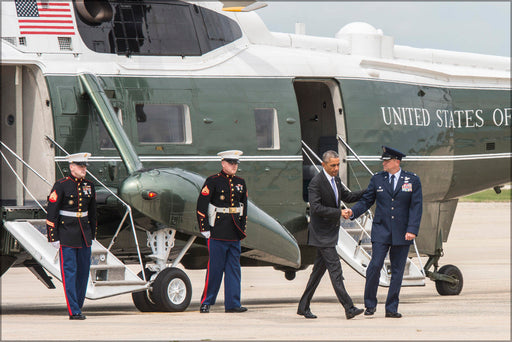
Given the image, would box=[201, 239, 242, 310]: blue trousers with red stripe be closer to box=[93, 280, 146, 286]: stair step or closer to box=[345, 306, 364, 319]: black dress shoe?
box=[93, 280, 146, 286]: stair step

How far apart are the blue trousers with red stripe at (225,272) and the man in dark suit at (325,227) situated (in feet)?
2.81

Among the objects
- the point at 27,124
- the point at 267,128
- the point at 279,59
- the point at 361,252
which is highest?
the point at 279,59

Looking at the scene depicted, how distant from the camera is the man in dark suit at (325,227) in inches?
427

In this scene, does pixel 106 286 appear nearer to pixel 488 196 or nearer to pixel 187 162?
pixel 187 162

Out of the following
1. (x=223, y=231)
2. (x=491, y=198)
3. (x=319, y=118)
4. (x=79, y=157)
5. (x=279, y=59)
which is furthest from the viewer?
(x=491, y=198)

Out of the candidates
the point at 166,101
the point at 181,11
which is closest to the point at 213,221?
the point at 166,101

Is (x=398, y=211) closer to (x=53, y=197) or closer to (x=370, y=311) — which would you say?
(x=370, y=311)

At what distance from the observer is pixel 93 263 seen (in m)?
11.6

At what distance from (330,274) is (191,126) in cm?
323

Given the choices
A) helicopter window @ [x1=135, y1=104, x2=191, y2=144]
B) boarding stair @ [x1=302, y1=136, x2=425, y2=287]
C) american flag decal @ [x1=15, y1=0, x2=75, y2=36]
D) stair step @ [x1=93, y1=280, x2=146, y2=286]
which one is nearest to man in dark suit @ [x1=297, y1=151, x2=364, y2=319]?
boarding stair @ [x1=302, y1=136, x2=425, y2=287]

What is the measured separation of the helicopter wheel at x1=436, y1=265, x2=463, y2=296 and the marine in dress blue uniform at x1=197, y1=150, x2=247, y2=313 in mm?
4586

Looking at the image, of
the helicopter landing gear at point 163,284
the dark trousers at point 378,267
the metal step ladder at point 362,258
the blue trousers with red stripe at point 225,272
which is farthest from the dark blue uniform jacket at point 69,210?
the metal step ladder at point 362,258

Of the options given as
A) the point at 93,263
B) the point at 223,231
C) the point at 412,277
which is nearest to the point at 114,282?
the point at 93,263

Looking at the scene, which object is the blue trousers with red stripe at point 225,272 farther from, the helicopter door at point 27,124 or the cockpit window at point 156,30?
the cockpit window at point 156,30
